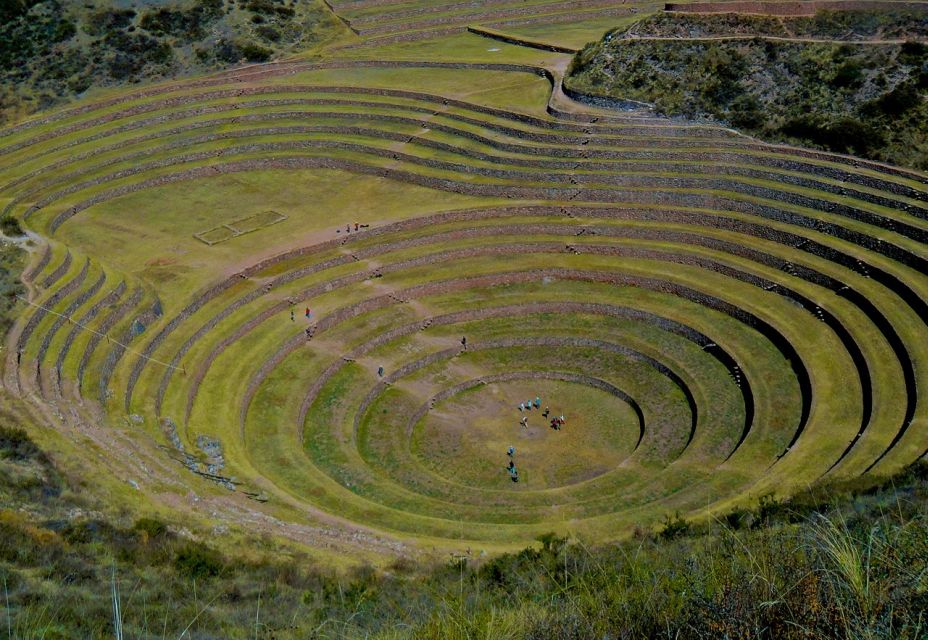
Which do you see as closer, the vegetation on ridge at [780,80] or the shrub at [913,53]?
the vegetation on ridge at [780,80]

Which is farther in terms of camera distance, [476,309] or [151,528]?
[476,309]

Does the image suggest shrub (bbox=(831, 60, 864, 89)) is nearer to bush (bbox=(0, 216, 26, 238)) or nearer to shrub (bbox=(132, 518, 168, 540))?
shrub (bbox=(132, 518, 168, 540))

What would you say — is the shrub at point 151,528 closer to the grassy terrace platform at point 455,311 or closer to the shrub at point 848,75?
the grassy terrace platform at point 455,311

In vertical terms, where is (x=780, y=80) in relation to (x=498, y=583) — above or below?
above

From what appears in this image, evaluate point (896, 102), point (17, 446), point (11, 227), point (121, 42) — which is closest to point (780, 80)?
point (896, 102)

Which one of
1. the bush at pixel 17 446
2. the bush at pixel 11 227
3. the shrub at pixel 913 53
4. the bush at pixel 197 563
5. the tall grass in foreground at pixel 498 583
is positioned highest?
the shrub at pixel 913 53

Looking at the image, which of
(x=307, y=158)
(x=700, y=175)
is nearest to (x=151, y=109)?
(x=307, y=158)

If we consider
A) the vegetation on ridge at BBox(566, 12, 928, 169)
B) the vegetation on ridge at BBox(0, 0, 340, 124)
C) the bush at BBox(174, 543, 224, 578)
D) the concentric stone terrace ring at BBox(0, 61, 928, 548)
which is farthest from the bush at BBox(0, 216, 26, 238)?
the vegetation on ridge at BBox(566, 12, 928, 169)

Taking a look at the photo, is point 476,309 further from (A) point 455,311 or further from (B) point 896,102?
(B) point 896,102

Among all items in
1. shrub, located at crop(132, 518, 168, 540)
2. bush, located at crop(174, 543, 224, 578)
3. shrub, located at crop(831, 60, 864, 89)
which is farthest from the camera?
shrub, located at crop(831, 60, 864, 89)

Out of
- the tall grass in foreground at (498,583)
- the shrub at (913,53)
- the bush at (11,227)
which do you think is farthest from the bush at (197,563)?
the shrub at (913,53)
